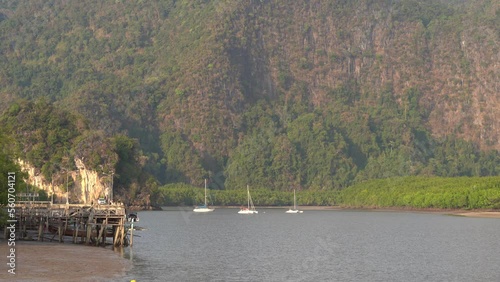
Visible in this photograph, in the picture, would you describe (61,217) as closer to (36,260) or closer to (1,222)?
(1,222)

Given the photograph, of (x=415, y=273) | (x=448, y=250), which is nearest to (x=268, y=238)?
(x=448, y=250)

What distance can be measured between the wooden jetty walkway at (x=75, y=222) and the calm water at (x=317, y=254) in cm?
374

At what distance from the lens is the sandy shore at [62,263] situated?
238 feet

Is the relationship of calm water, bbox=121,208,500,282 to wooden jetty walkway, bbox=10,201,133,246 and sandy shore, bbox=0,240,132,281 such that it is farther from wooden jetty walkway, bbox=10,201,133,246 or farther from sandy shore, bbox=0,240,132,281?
wooden jetty walkway, bbox=10,201,133,246

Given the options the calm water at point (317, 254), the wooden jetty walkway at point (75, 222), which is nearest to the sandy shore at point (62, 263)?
the calm water at point (317, 254)

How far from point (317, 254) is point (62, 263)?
128ft

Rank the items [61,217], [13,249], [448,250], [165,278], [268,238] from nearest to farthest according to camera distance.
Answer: [165,278], [13,249], [61,217], [448,250], [268,238]

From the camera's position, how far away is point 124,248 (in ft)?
344

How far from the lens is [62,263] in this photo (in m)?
80.4

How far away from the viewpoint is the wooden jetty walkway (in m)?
101

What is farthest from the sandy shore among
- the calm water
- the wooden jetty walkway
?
the wooden jetty walkway

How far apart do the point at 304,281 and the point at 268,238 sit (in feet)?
194

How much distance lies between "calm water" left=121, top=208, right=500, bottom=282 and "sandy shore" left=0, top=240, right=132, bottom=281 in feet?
7.81

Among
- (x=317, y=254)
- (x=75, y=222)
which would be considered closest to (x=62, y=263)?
(x=75, y=222)
